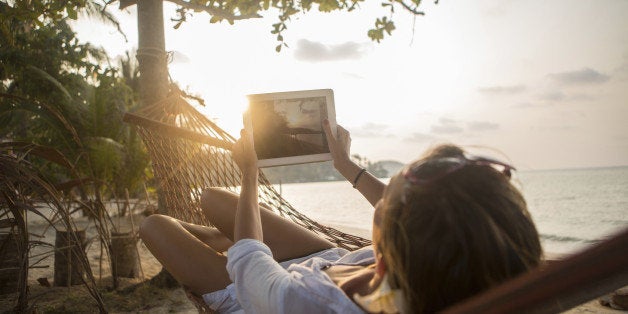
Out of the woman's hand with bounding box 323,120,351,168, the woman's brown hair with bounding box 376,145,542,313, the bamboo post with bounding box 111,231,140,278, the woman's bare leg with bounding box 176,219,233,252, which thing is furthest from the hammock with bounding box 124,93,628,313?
the bamboo post with bounding box 111,231,140,278

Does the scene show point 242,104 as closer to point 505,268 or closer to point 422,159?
point 422,159

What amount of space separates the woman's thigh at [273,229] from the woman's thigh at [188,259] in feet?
0.64

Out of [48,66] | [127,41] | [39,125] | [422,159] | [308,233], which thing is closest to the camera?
[422,159]

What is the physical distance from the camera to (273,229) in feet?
4.98

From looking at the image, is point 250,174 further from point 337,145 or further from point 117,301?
point 117,301

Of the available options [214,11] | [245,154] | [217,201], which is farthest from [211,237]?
[214,11]

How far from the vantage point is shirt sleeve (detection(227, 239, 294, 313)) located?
84 centimetres

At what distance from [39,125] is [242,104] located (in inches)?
309

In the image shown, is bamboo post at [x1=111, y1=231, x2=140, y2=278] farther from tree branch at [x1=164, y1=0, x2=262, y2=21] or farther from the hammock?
tree branch at [x1=164, y1=0, x2=262, y2=21]

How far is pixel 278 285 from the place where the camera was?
0.85 m

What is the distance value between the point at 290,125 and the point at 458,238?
0.91m

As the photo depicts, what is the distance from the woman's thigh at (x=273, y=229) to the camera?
1.51 metres

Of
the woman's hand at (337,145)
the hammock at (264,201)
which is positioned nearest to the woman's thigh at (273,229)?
the hammock at (264,201)

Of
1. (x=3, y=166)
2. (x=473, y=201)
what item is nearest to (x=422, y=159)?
(x=473, y=201)
